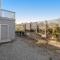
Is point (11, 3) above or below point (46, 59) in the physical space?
above

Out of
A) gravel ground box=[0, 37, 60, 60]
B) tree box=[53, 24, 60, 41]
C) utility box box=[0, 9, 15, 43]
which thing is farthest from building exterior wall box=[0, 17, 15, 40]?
tree box=[53, 24, 60, 41]

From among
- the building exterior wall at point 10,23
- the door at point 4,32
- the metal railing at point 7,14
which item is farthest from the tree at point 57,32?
the door at point 4,32

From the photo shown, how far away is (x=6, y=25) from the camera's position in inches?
635

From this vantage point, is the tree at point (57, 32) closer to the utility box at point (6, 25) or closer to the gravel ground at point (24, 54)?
the gravel ground at point (24, 54)

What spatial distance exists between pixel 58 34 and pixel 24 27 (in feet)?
24.3

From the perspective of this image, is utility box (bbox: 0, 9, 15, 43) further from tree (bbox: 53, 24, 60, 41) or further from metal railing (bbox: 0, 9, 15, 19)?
tree (bbox: 53, 24, 60, 41)

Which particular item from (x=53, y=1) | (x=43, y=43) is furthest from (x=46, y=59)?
(x=53, y=1)

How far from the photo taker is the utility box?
1563cm

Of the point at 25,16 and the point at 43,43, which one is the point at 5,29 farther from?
the point at 25,16

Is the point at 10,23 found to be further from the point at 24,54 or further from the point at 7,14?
the point at 24,54

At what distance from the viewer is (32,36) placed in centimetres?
1898

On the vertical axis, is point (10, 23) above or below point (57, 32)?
above

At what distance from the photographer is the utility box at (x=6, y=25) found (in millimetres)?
15626

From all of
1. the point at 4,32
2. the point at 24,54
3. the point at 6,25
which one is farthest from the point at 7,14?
the point at 24,54
